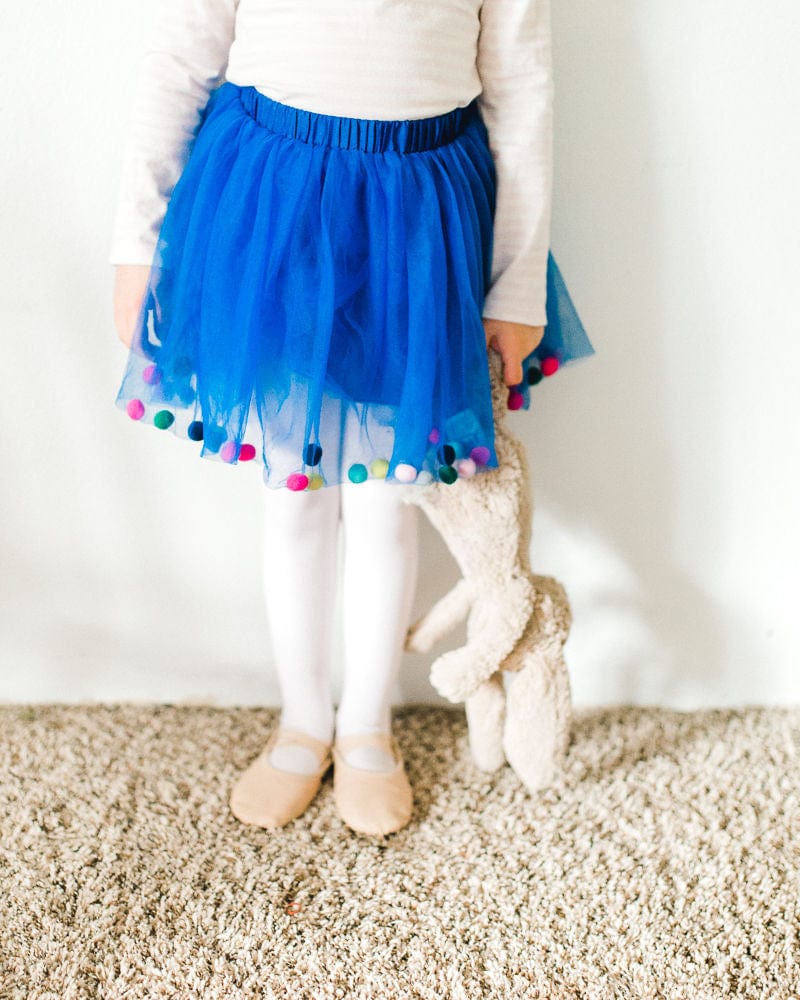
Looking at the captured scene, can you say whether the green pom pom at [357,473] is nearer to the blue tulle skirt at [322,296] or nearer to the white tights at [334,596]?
the blue tulle skirt at [322,296]

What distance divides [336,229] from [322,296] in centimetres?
6

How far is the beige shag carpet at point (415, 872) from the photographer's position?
0.92 m

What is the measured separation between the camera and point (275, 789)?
111cm

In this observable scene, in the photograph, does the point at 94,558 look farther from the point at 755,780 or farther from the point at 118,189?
the point at 755,780

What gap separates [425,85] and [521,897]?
83 cm

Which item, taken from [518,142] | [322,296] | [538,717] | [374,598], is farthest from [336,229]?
[538,717]

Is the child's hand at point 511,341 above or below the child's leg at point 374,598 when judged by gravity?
above

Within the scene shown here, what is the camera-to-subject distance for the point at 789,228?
1063mm

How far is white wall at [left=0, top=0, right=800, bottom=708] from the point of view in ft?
3.24

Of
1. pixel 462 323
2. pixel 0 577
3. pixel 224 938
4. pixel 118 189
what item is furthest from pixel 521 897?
pixel 118 189

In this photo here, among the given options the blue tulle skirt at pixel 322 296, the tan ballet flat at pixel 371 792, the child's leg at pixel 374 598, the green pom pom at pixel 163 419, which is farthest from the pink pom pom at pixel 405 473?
the tan ballet flat at pixel 371 792

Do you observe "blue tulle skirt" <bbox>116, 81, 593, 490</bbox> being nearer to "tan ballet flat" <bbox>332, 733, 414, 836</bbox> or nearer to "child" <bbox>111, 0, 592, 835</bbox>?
"child" <bbox>111, 0, 592, 835</bbox>

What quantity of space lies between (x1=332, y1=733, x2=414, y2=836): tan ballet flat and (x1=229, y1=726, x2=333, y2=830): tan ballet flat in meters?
0.03

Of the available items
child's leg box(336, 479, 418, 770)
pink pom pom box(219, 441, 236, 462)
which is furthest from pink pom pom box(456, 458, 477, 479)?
pink pom pom box(219, 441, 236, 462)
